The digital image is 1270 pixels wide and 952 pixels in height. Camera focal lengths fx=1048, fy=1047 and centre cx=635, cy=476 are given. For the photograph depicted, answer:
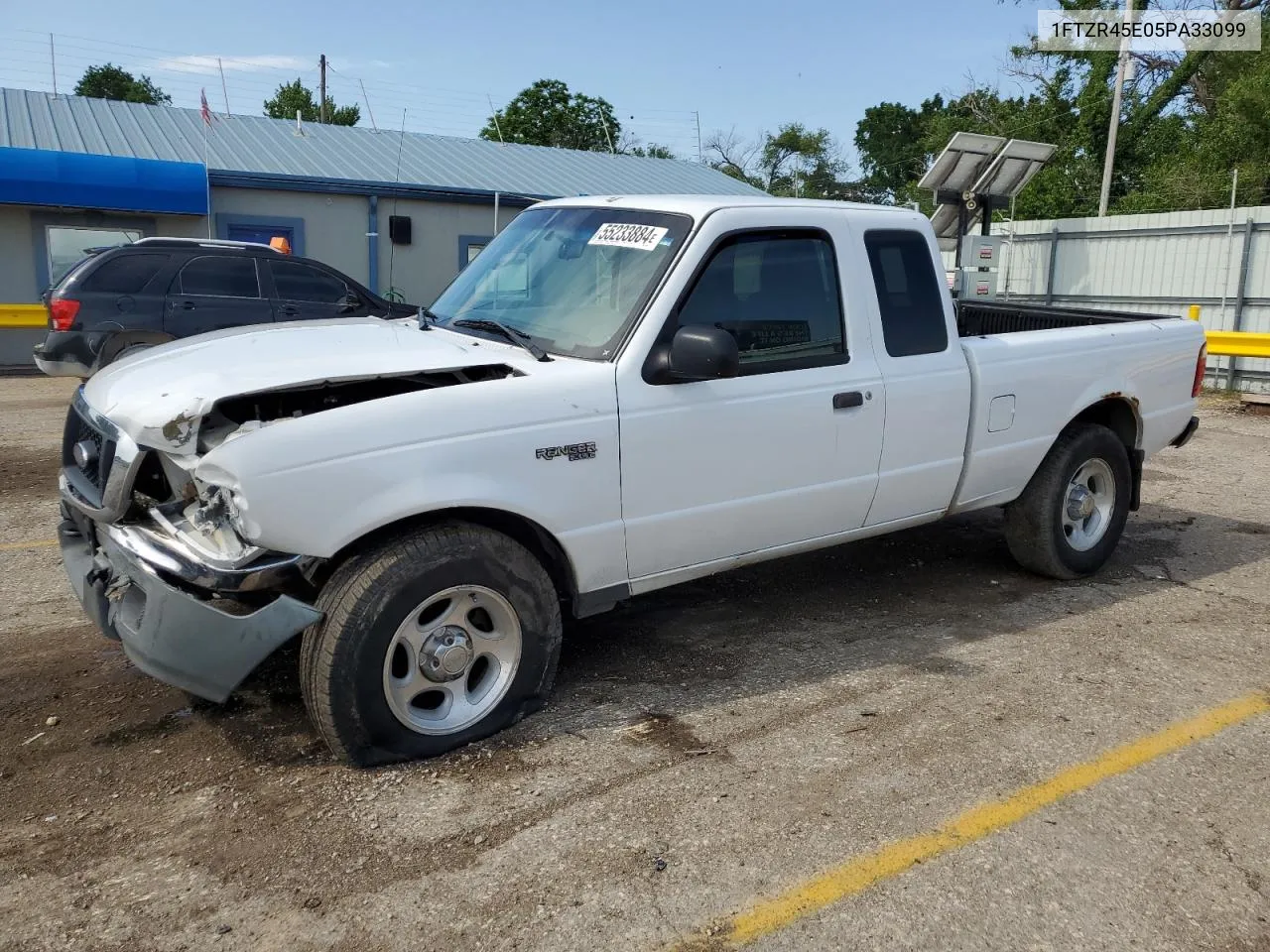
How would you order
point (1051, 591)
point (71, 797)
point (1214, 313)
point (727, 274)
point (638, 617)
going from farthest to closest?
1. point (1214, 313)
2. point (1051, 591)
3. point (638, 617)
4. point (727, 274)
5. point (71, 797)

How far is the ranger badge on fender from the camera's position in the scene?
12.0 ft

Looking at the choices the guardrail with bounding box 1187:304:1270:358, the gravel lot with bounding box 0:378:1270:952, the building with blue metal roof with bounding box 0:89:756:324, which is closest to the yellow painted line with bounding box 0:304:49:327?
the building with blue metal roof with bounding box 0:89:756:324

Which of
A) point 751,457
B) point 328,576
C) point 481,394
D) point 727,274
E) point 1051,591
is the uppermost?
point 727,274

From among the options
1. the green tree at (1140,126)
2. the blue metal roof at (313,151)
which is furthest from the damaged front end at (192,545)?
the green tree at (1140,126)

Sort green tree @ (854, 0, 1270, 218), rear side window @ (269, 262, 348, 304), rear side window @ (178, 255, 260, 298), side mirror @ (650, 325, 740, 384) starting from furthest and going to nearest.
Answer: green tree @ (854, 0, 1270, 218) < rear side window @ (269, 262, 348, 304) < rear side window @ (178, 255, 260, 298) < side mirror @ (650, 325, 740, 384)

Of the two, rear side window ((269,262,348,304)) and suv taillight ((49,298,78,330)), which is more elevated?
rear side window ((269,262,348,304))

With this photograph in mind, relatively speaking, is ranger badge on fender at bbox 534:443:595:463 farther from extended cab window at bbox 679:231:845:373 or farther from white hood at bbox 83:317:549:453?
extended cab window at bbox 679:231:845:373

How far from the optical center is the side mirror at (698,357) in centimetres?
377

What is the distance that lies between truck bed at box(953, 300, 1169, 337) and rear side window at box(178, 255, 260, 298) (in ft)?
25.8

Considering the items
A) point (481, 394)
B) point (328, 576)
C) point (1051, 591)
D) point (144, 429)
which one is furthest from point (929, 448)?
point (144, 429)

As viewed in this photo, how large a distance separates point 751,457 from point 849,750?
3.89 ft

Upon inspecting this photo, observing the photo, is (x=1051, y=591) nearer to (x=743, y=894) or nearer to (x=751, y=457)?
(x=751, y=457)

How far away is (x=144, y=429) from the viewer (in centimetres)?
341

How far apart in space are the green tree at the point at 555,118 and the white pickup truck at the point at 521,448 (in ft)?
147
